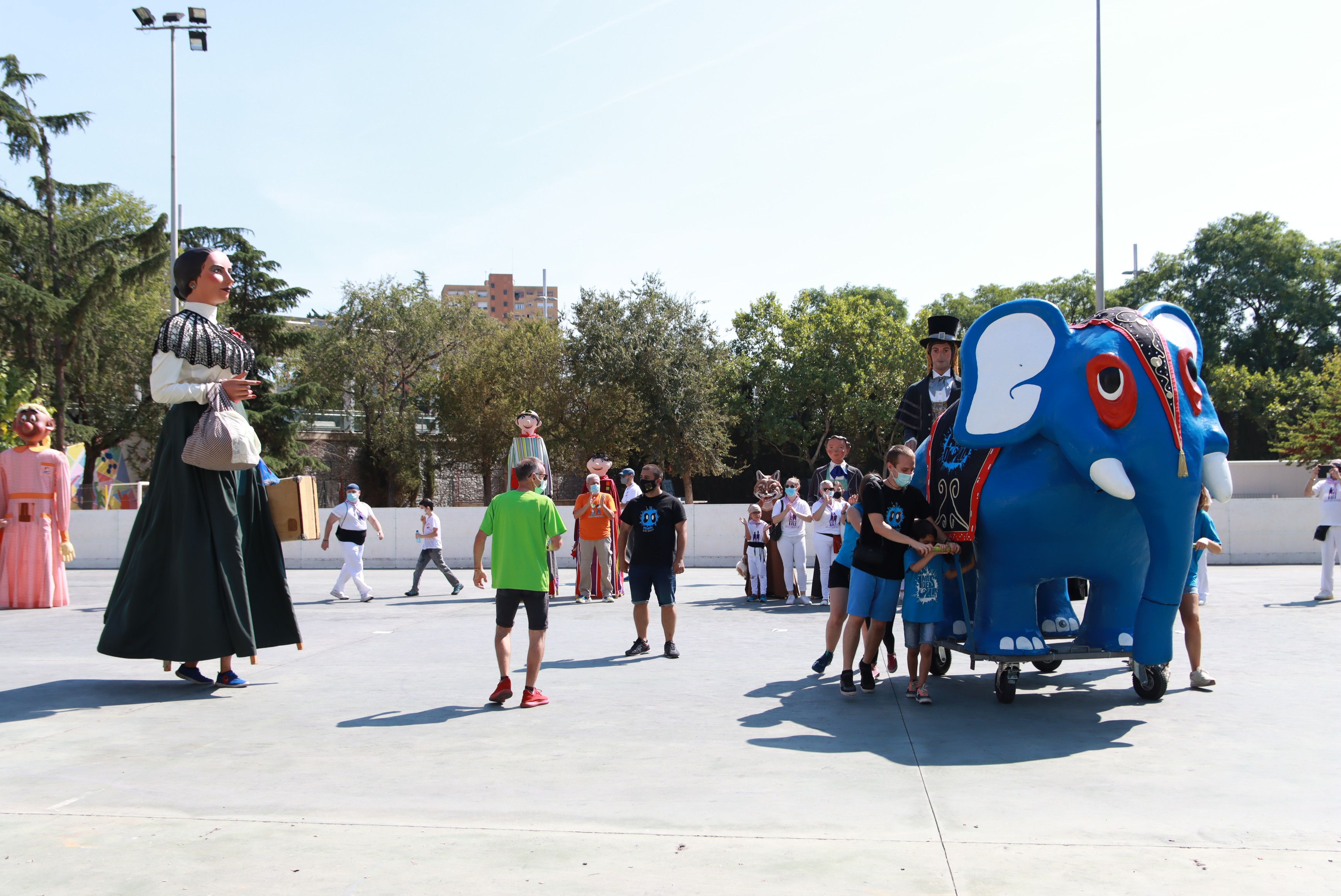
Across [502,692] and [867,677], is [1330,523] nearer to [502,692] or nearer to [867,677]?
[867,677]

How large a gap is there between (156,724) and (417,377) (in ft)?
118

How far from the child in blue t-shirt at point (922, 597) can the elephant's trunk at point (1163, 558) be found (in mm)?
1179

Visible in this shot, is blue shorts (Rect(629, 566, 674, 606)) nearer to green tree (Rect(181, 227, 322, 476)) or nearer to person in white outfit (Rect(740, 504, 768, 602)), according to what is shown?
person in white outfit (Rect(740, 504, 768, 602))

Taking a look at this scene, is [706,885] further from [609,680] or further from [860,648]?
[860,648]

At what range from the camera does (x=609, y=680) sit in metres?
7.81

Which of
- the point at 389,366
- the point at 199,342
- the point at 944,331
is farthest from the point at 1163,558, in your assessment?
the point at 389,366

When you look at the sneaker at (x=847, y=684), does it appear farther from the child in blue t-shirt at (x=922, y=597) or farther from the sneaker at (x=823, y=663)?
the sneaker at (x=823, y=663)

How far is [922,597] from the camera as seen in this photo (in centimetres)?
707

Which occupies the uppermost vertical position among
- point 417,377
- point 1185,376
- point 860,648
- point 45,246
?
point 45,246

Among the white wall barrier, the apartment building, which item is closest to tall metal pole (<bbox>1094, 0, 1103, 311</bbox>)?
the white wall barrier

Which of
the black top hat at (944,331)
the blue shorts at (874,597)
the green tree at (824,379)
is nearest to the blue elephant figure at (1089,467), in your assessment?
the blue shorts at (874,597)

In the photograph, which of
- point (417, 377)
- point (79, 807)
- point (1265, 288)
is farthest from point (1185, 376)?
point (1265, 288)

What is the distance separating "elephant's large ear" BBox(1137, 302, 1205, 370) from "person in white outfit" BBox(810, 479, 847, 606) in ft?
17.2

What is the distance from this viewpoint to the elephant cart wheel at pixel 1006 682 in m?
6.86
